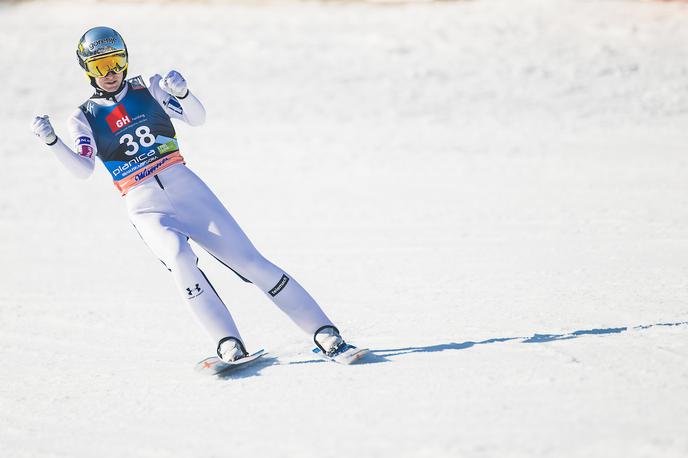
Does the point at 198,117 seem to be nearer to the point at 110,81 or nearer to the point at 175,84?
the point at 175,84

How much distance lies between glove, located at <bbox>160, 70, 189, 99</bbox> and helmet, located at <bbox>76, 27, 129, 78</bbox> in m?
0.31

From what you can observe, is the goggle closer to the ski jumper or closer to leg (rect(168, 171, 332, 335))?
the ski jumper

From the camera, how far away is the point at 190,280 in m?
5.25

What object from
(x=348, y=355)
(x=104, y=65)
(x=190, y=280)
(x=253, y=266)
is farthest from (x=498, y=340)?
(x=104, y=65)

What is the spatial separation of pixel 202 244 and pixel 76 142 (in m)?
1.05

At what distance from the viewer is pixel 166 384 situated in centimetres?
531

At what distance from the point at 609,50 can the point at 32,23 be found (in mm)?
13074

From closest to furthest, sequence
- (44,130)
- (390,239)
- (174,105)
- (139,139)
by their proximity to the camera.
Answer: (44,130)
(139,139)
(174,105)
(390,239)

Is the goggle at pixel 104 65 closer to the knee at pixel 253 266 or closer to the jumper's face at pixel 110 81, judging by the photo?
the jumper's face at pixel 110 81

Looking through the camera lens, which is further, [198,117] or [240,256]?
[198,117]

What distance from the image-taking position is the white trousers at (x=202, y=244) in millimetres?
5270

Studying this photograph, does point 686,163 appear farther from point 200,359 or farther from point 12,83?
point 12,83

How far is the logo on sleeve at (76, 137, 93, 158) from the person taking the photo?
5324mm

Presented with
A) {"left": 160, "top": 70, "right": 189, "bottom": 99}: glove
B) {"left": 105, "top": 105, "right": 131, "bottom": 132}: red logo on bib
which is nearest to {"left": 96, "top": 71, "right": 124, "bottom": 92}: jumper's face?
{"left": 105, "top": 105, "right": 131, "bottom": 132}: red logo on bib
